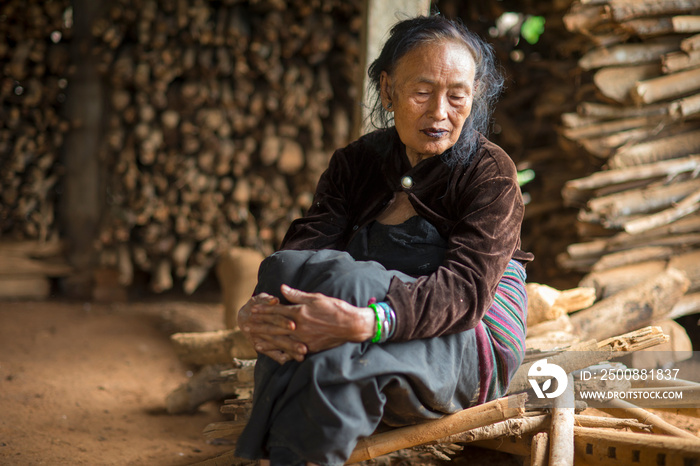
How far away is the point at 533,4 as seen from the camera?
4395mm

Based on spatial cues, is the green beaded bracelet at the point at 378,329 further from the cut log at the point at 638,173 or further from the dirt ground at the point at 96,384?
the cut log at the point at 638,173

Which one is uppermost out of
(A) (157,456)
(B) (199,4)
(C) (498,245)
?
(B) (199,4)

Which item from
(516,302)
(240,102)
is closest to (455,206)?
(516,302)

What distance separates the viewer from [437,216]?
2010 mm

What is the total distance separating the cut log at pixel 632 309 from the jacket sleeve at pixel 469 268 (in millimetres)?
1300

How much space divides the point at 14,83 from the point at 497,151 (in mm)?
3658

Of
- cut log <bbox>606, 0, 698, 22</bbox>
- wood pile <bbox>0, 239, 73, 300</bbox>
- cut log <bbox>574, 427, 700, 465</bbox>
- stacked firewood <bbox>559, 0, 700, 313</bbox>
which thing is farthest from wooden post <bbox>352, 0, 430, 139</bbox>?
wood pile <bbox>0, 239, 73, 300</bbox>

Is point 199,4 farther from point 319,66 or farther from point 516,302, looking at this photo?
point 516,302

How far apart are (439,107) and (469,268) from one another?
53 cm

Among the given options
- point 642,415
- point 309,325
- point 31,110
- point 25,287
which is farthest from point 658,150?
point 25,287

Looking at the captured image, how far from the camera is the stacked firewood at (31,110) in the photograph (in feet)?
13.6

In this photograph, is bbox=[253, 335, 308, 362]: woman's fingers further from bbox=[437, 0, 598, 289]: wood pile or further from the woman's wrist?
bbox=[437, 0, 598, 289]: wood pile

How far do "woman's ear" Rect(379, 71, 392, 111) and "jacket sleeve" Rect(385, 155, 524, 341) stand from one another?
421 millimetres

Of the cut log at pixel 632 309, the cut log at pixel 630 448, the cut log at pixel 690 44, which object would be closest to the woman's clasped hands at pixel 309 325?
the cut log at pixel 630 448
